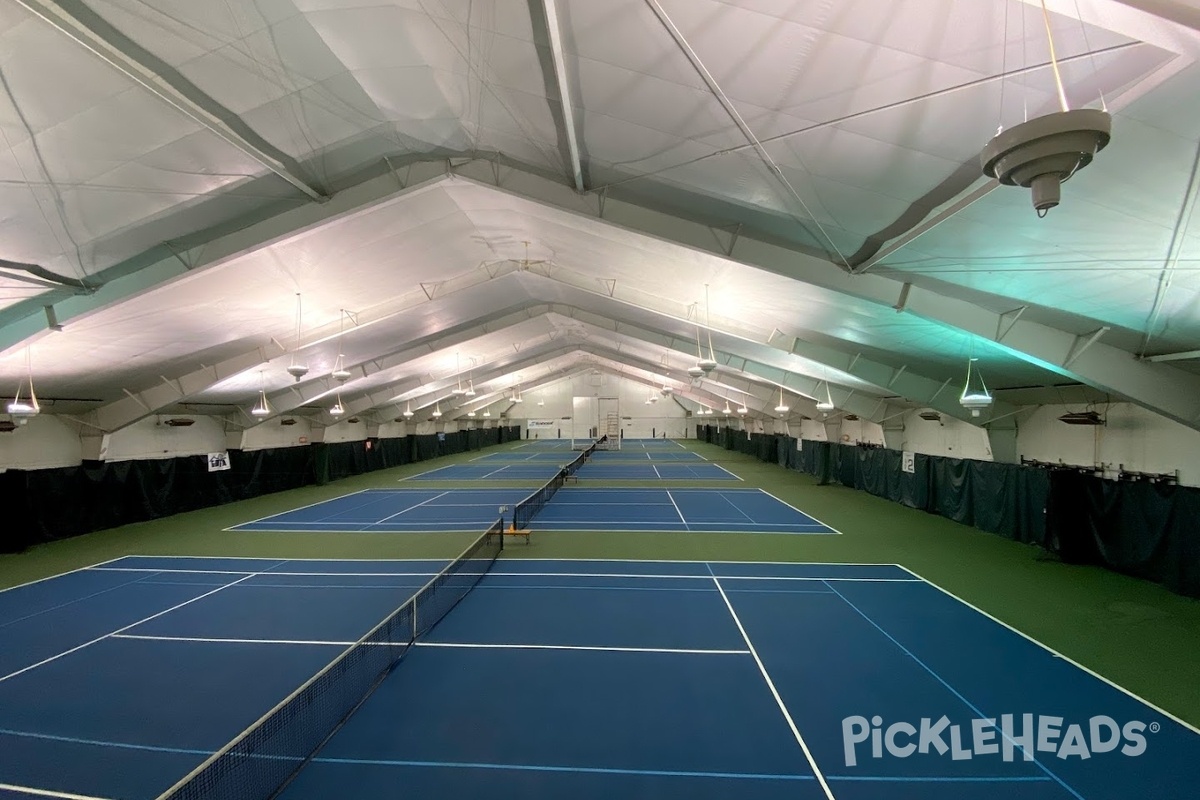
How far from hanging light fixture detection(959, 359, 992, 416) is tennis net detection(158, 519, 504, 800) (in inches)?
441

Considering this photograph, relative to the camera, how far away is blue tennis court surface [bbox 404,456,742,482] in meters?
29.1

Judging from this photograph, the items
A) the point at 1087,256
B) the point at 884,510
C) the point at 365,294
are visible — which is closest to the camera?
the point at 1087,256

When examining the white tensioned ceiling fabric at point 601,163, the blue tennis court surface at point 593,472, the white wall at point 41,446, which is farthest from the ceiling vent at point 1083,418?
the white wall at point 41,446

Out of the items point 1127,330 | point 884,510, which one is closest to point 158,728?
point 1127,330

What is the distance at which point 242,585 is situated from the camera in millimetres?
11023

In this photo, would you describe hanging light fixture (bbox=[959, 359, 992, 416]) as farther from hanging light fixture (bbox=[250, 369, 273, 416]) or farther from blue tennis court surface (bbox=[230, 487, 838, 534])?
hanging light fixture (bbox=[250, 369, 273, 416])

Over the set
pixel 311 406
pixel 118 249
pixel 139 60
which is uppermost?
pixel 139 60

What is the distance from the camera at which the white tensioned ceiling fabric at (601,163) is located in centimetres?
494

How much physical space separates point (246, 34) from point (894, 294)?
974 cm

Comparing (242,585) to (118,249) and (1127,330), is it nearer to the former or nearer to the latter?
(118,249)

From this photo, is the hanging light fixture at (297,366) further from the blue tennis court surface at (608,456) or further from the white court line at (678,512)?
the blue tennis court surface at (608,456)

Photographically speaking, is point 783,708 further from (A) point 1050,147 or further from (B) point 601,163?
(B) point 601,163

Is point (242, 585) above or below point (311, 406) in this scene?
below

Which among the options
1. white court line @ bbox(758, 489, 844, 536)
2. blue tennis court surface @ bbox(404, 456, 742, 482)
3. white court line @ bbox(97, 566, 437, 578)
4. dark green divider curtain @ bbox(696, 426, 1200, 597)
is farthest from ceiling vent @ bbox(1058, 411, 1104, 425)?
blue tennis court surface @ bbox(404, 456, 742, 482)
